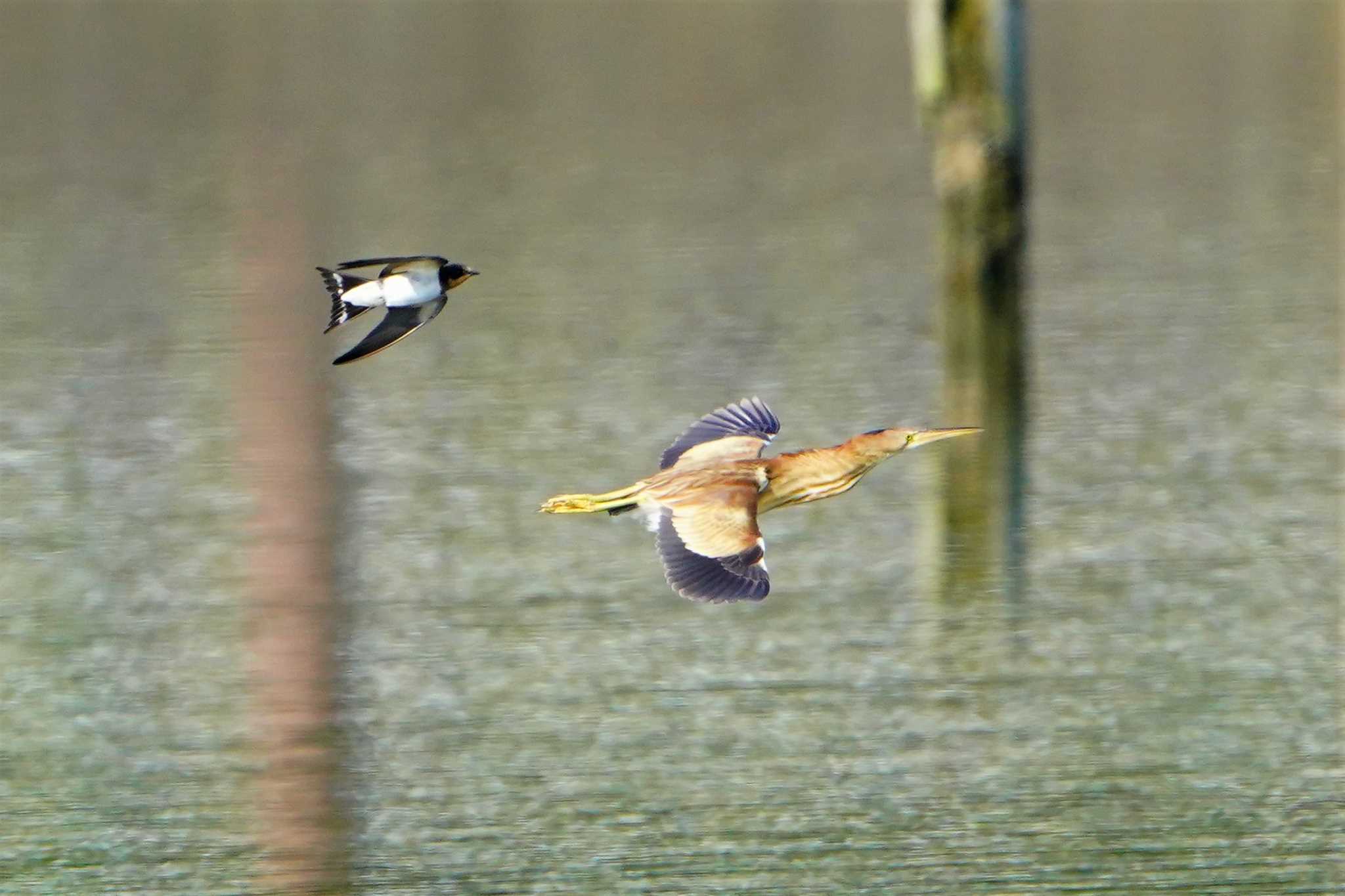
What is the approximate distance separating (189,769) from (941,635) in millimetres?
3178

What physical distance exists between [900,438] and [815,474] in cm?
39

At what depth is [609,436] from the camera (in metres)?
12.6

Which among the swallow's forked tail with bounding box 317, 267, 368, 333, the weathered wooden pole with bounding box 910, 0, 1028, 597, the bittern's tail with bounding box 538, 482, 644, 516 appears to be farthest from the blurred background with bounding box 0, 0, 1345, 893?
the swallow's forked tail with bounding box 317, 267, 368, 333

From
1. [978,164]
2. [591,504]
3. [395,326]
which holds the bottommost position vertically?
[591,504]

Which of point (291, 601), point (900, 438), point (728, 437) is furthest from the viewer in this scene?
point (291, 601)

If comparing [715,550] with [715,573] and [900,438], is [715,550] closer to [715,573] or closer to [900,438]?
[715,573]

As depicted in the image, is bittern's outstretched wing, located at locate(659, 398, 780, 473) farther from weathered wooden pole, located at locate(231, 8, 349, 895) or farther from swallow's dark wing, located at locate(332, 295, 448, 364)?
weathered wooden pole, located at locate(231, 8, 349, 895)

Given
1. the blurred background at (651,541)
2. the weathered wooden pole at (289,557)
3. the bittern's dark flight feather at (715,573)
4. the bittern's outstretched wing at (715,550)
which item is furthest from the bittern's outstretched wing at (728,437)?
the weathered wooden pole at (289,557)

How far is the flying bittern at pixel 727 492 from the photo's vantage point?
641 centimetres

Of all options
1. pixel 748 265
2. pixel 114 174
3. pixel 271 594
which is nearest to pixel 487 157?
pixel 114 174

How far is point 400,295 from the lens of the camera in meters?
6.05

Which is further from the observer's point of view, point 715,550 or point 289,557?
point 289,557

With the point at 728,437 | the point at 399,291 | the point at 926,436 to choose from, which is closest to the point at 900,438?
the point at 926,436

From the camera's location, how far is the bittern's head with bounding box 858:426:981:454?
7371 millimetres
